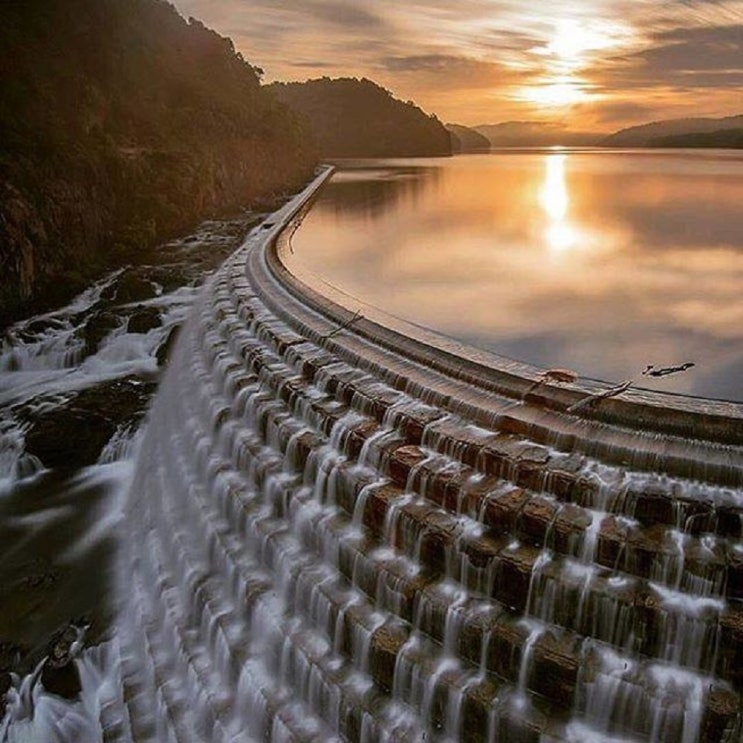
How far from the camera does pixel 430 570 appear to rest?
280 inches

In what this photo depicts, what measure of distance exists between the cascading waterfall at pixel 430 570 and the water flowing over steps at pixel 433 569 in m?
0.02

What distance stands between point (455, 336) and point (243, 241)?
18.5m

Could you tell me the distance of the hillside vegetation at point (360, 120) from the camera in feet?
415

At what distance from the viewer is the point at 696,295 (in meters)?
16.2

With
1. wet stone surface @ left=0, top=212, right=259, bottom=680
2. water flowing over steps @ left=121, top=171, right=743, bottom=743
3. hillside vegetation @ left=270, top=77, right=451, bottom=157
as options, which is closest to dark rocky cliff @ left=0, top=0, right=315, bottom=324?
wet stone surface @ left=0, top=212, right=259, bottom=680

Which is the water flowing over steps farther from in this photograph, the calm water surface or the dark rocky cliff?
the dark rocky cliff

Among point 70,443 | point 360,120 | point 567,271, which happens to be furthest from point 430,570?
point 360,120

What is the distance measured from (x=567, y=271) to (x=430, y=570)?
14.2 metres

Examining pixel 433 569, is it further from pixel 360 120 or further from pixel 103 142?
pixel 360 120

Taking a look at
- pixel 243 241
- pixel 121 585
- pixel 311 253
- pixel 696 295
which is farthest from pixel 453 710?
pixel 243 241

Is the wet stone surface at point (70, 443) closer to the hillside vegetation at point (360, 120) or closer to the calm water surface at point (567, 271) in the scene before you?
the calm water surface at point (567, 271)

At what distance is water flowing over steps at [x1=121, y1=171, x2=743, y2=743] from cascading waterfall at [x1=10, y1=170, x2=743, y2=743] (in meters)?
0.02

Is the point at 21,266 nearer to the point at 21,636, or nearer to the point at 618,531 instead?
the point at 21,636

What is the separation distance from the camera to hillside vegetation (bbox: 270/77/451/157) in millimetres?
126438
